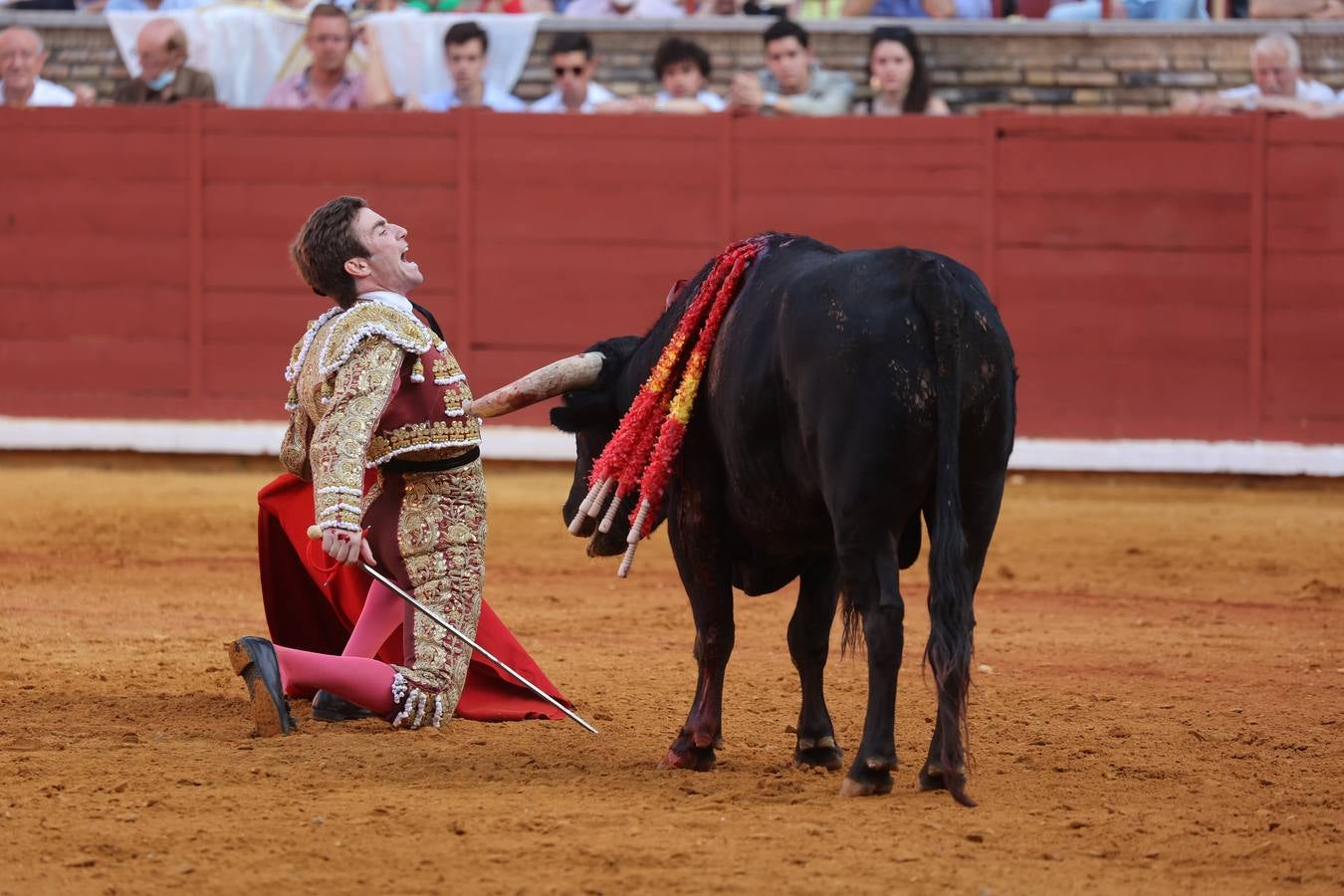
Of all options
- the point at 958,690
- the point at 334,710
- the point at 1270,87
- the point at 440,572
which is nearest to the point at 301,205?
the point at 1270,87

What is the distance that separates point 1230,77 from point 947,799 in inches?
279

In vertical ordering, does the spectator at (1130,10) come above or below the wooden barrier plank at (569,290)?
above

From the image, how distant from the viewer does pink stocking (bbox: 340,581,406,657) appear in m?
4.27

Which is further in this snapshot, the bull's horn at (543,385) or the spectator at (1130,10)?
the spectator at (1130,10)

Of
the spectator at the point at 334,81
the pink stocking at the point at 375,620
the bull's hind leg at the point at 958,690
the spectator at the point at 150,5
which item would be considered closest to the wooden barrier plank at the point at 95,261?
the spectator at the point at 334,81

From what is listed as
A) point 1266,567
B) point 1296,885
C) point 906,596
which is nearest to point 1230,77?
point 1266,567

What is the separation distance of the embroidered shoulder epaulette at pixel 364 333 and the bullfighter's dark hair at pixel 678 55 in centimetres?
583

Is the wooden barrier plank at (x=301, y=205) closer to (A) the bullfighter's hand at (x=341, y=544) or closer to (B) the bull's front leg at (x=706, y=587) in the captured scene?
(B) the bull's front leg at (x=706, y=587)

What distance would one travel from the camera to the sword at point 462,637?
3975mm

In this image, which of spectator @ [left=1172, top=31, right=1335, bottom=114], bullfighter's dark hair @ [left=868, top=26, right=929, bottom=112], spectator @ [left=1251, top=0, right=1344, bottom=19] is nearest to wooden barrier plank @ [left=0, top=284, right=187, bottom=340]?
bullfighter's dark hair @ [left=868, top=26, right=929, bottom=112]

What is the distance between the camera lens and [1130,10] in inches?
396

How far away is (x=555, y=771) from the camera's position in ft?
12.6

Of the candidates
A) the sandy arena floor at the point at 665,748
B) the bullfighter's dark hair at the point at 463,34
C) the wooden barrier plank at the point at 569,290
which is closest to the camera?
the sandy arena floor at the point at 665,748

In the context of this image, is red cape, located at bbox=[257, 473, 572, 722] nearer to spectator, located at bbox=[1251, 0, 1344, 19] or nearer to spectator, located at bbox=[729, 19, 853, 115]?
spectator, located at bbox=[729, 19, 853, 115]
